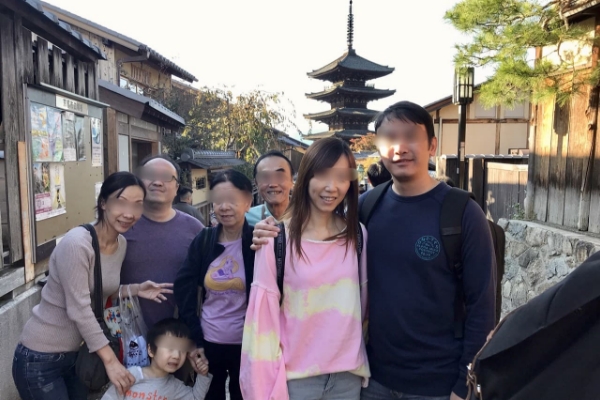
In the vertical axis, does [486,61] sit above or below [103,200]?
above

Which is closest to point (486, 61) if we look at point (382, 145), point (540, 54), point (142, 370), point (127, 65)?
point (540, 54)

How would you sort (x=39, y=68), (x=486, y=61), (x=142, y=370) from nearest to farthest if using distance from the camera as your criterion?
(x=142, y=370) < (x=39, y=68) < (x=486, y=61)

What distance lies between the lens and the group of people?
1818 millimetres

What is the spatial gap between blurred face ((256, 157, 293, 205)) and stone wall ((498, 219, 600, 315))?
3017 mm

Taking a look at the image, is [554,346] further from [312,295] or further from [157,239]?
[157,239]

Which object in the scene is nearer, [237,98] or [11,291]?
[11,291]

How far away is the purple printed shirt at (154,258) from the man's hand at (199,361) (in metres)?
0.39

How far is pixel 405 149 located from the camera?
193 cm

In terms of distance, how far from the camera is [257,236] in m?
1.95

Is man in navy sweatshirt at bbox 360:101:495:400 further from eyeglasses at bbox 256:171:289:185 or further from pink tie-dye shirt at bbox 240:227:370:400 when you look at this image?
eyeglasses at bbox 256:171:289:185

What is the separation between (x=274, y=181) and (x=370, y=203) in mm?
857

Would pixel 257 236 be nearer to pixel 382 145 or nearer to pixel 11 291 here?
pixel 382 145

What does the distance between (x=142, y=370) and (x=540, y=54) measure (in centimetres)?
554

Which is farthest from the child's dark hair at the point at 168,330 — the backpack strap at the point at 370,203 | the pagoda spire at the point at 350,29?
the pagoda spire at the point at 350,29
